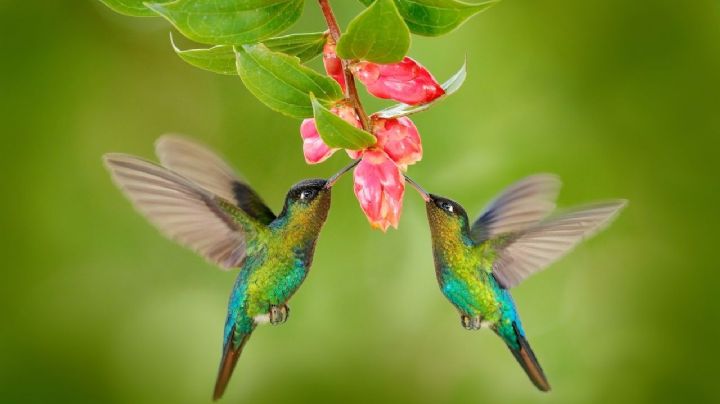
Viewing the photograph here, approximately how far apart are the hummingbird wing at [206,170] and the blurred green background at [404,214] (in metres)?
2.32

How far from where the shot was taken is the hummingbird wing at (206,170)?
1.97m

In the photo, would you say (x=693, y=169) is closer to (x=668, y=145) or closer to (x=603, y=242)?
(x=668, y=145)

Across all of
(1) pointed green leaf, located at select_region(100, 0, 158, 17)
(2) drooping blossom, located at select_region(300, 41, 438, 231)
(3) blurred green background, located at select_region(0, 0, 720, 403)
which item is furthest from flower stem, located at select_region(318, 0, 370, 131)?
(3) blurred green background, located at select_region(0, 0, 720, 403)

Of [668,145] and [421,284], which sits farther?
[668,145]

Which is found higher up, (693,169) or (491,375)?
(693,169)

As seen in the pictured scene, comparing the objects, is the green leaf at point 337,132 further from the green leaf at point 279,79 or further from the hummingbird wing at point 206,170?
the hummingbird wing at point 206,170

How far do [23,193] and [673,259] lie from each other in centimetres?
349

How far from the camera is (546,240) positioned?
2.08m

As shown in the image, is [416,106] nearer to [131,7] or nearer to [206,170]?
[131,7]

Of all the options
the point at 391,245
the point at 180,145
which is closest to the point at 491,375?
the point at 391,245

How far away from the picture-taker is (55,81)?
15.7ft

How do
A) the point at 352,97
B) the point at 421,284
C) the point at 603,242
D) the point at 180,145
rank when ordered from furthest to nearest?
the point at 603,242 < the point at 421,284 < the point at 180,145 < the point at 352,97

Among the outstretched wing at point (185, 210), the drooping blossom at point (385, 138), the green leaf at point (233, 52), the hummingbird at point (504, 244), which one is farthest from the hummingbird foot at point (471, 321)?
the green leaf at point (233, 52)

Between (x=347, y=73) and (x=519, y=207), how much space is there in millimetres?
790
